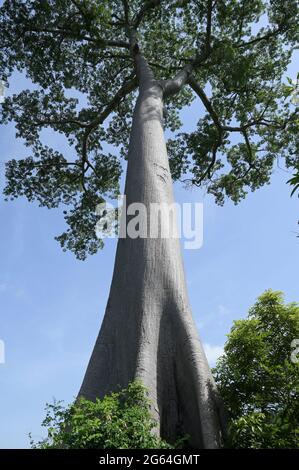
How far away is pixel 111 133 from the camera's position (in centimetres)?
1248

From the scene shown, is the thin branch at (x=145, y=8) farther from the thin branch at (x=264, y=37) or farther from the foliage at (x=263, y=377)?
the foliage at (x=263, y=377)

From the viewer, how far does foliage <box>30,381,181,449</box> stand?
2.99 m

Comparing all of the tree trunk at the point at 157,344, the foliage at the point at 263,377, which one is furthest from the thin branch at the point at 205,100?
the foliage at the point at 263,377

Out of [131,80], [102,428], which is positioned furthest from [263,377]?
[131,80]

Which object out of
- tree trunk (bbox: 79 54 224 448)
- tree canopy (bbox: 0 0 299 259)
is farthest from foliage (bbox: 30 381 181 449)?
tree canopy (bbox: 0 0 299 259)

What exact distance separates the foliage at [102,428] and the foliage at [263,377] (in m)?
0.87

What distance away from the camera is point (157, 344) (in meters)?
4.33

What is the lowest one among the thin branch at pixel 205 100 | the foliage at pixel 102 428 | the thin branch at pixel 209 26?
the foliage at pixel 102 428

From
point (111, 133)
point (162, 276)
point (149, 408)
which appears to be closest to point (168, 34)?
point (111, 133)

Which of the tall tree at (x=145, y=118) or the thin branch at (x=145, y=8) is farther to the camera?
the thin branch at (x=145, y=8)

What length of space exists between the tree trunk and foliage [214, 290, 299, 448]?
25 cm

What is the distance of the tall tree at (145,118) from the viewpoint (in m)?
4.51

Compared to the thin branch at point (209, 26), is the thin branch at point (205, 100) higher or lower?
lower

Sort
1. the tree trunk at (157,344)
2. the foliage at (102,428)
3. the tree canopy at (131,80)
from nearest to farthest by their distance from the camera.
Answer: the foliage at (102,428) < the tree trunk at (157,344) < the tree canopy at (131,80)
